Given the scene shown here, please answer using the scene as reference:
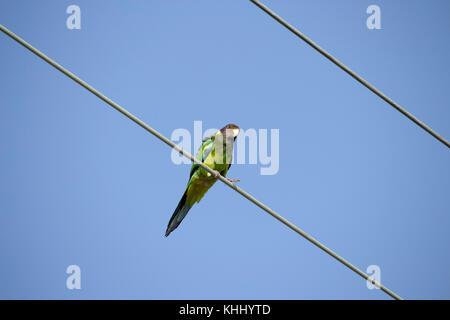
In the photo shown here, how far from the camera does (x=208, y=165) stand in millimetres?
7207

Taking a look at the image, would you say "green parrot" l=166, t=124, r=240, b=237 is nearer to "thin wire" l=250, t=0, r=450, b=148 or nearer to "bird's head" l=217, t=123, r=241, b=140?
"bird's head" l=217, t=123, r=241, b=140

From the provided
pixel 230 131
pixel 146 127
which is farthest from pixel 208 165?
pixel 146 127

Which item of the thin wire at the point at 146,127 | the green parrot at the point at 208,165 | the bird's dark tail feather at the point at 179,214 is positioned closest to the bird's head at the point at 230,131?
the green parrot at the point at 208,165

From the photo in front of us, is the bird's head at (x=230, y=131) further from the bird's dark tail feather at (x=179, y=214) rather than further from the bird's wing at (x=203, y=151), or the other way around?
the bird's dark tail feather at (x=179, y=214)

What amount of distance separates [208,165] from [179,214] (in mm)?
912

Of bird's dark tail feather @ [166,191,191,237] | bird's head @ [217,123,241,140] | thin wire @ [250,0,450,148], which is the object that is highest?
bird's head @ [217,123,241,140]

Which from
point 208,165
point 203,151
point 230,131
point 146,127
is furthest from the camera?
point 203,151

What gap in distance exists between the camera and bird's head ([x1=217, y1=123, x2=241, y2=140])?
24.1 ft

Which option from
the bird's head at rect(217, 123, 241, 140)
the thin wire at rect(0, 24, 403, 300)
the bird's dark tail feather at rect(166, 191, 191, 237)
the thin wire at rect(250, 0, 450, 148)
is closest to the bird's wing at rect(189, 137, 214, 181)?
the bird's head at rect(217, 123, 241, 140)

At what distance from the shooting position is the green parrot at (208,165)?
695cm

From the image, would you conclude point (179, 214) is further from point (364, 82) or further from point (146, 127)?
point (364, 82)
